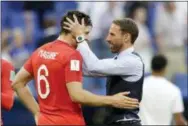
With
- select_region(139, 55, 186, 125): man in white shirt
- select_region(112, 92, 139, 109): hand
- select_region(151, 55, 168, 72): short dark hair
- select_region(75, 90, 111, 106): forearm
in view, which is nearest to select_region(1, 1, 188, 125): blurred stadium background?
select_region(151, 55, 168, 72): short dark hair

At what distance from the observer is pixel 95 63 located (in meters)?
8.12

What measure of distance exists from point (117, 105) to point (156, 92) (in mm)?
2310

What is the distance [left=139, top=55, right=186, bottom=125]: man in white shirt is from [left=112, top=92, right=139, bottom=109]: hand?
7.04 feet

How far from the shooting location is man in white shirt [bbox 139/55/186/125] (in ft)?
33.4

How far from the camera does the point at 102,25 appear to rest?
14641 millimetres

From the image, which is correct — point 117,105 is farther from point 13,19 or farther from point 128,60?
point 13,19

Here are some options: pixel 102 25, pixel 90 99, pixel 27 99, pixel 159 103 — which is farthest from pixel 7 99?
pixel 102 25

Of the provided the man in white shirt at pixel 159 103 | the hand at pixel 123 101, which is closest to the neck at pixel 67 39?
the hand at pixel 123 101

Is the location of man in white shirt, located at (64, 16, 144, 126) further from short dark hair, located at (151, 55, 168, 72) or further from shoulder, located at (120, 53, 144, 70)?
short dark hair, located at (151, 55, 168, 72)

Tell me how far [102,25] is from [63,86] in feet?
22.2

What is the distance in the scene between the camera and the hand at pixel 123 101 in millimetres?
7918

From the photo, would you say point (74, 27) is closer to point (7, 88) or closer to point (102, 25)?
point (7, 88)

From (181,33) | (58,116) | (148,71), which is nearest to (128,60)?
(58,116)

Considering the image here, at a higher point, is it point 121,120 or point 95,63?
point 95,63
